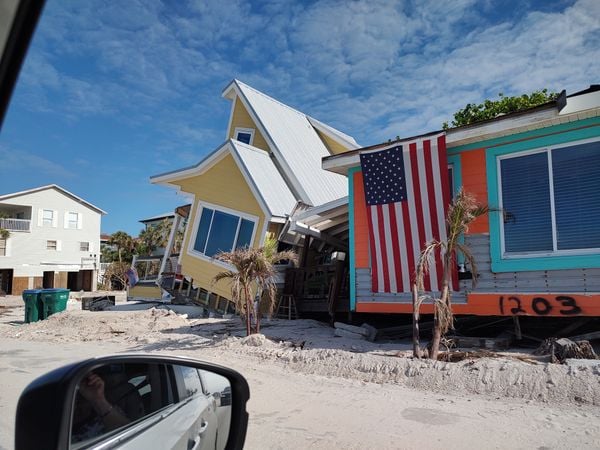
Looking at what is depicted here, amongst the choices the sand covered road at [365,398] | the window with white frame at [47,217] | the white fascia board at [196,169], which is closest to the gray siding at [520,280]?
the sand covered road at [365,398]

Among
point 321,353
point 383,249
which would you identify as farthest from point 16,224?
point 321,353

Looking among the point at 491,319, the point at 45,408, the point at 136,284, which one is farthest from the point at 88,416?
the point at 136,284

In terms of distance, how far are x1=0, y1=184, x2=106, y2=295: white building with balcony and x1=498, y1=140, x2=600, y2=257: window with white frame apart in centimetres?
4480

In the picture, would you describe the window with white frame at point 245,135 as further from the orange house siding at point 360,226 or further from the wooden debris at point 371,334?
the wooden debris at point 371,334

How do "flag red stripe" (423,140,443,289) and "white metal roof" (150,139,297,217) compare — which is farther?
"white metal roof" (150,139,297,217)

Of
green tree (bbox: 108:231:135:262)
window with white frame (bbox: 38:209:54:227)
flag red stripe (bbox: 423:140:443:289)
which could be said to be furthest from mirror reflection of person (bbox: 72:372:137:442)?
green tree (bbox: 108:231:135:262)

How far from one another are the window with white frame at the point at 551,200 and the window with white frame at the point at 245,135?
1330cm

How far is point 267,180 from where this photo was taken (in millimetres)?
15805

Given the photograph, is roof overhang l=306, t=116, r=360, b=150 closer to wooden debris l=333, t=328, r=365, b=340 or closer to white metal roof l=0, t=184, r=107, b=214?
wooden debris l=333, t=328, r=365, b=340

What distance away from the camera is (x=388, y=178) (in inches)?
413

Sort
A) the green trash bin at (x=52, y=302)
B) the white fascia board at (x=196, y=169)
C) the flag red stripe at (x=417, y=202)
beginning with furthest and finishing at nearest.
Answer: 1. the green trash bin at (x=52, y=302)
2. the white fascia board at (x=196, y=169)
3. the flag red stripe at (x=417, y=202)

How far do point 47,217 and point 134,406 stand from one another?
50291mm

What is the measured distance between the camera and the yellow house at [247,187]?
15.2 metres

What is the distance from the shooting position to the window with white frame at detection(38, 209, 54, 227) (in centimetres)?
4588
